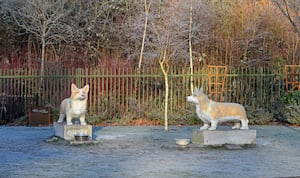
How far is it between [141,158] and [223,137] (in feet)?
8.79

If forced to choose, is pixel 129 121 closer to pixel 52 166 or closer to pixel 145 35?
pixel 145 35

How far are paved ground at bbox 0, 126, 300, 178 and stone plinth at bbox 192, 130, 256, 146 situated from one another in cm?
28

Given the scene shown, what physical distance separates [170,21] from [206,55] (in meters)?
2.92

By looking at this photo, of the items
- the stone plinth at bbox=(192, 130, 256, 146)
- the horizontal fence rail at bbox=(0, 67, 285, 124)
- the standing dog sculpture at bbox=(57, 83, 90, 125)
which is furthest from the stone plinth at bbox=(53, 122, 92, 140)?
the horizontal fence rail at bbox=(0, 67, 285, 124)

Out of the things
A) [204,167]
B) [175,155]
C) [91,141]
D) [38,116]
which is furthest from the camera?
[38,116]

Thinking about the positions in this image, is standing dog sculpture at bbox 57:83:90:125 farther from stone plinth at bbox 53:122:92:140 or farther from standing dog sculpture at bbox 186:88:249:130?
standing dog sculpture at bbox 186:88:249:130

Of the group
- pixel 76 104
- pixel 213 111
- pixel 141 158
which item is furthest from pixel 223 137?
pixel 76 104

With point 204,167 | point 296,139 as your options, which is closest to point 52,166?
point 204,167

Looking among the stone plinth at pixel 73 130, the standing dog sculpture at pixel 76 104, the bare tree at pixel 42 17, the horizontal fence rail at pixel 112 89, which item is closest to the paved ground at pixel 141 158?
the stone plinth at pixel 73 130

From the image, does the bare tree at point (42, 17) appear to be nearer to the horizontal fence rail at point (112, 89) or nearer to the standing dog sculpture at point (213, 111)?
the horizontal fence rail at point (112, 89)

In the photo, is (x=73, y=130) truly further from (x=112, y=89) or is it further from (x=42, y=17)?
(x=42, y=17)

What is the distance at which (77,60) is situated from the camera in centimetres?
2783

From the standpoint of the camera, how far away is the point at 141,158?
11.5 meters

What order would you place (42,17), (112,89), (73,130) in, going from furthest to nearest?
1. (42,17)
2. (112,89)
3. (73,130)
